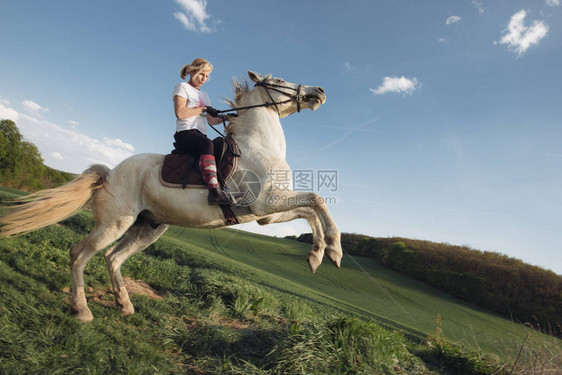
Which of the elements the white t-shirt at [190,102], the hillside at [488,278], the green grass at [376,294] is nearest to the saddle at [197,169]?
the white t-shirt at [190,102]

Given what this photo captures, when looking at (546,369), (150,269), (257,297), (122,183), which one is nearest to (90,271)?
(150,269)

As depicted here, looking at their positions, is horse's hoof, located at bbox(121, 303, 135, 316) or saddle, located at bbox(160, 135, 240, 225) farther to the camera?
horse's hoof, located at bbox(121, 303, 135, 316)

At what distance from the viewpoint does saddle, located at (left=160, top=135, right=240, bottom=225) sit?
11.8 ft

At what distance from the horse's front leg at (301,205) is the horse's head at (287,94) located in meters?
1.50

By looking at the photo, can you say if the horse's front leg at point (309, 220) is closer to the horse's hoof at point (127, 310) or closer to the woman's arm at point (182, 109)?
the woman's arm at point (182, 109)

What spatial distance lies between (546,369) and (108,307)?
6.07 m

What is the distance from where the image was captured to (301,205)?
11.7 feet

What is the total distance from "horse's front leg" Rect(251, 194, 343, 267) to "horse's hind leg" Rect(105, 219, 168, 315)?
181 cm

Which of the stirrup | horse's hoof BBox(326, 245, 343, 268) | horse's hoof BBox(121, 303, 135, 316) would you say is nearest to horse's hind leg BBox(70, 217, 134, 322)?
horse's hoof BBox(121, 303, 135, 316)

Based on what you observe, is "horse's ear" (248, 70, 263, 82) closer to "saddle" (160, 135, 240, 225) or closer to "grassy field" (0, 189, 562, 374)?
"saddle" (160, 135, 240, 225)

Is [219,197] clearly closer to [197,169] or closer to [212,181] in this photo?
[212,181]

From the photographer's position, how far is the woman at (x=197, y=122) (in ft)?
11.4

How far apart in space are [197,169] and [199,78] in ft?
4.39

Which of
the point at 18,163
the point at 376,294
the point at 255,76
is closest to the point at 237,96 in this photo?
the point at 255,76
